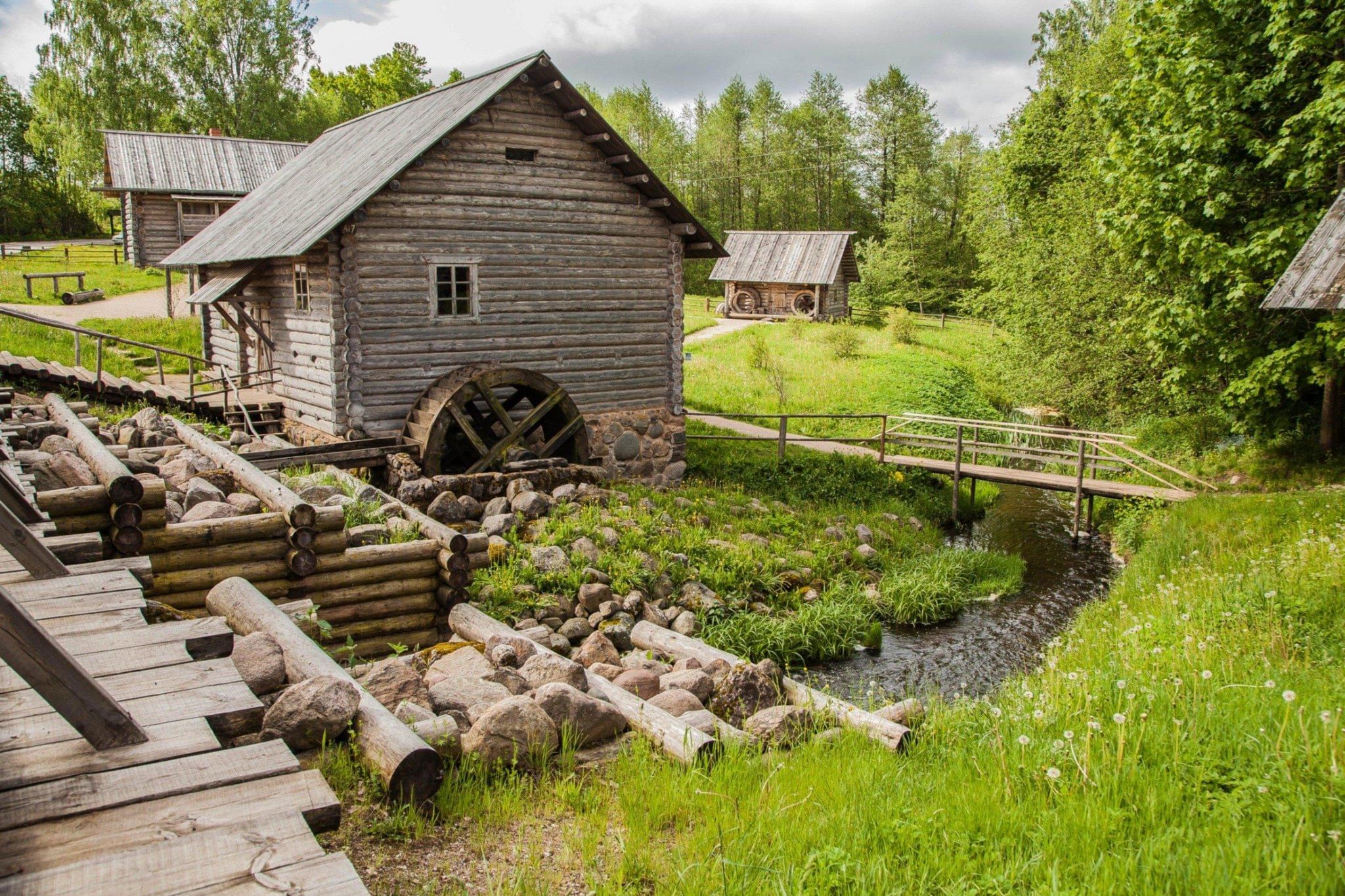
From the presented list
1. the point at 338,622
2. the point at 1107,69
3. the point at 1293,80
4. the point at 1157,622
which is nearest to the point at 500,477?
the point at 338,622

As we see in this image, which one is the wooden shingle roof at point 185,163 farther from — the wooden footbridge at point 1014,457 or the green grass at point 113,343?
the wooden footbridge at point 1014,457

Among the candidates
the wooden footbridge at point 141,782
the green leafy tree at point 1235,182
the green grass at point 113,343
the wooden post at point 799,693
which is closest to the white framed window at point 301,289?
the green grass at point 113,343

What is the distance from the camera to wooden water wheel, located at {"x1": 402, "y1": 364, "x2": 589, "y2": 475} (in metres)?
13.1

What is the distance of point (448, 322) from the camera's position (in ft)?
45.8

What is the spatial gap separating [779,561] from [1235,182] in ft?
30.7

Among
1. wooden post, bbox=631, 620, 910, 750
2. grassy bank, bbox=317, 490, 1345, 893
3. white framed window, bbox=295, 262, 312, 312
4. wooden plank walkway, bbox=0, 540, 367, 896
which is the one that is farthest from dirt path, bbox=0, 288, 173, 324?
grassy bank, bbox=317, 490, 1345, 893

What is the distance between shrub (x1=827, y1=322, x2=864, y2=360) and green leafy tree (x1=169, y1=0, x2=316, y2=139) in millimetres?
28065

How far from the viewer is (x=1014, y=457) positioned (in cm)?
2012

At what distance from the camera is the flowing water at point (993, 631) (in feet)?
32.4

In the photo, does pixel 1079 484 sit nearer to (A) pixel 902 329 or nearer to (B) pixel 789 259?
(A) pixel 902 329

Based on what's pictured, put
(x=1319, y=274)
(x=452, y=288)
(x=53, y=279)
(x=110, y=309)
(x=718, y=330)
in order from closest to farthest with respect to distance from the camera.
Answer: (x=1319, y=274) < (x=452, y=288) < (x=110, y=309) < (x=53, y=279) < (x=718, y=330)

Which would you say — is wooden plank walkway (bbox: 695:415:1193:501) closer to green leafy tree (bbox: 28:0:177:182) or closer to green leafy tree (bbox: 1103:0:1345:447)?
green leafy tree (bbox: 1103:0:1345:447)

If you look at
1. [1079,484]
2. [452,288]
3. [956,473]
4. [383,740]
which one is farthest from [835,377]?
[383,740]

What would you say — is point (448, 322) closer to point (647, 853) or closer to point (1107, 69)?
point (647, 853)
